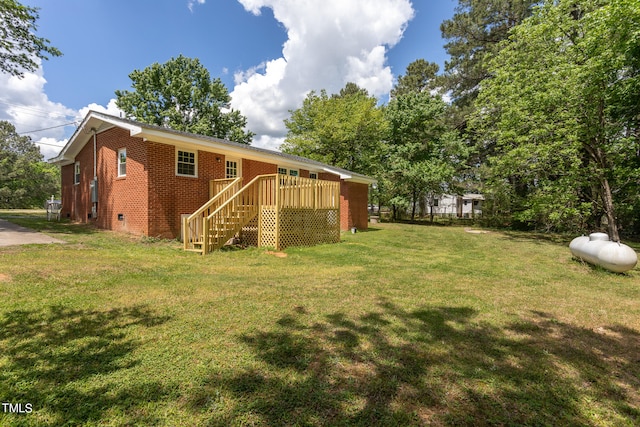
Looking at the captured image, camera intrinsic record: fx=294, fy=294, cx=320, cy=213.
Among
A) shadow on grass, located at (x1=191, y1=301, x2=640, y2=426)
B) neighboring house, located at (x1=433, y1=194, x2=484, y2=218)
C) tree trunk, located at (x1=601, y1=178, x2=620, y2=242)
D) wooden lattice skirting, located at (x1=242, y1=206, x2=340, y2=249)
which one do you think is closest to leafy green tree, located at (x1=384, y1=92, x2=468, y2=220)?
tree trunk, located at (x1=601, y1=178, x2=620, y2=242)

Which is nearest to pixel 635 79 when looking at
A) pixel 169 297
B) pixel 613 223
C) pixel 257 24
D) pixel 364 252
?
pixel 613 223

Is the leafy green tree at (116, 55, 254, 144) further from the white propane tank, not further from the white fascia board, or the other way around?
the white propane tank

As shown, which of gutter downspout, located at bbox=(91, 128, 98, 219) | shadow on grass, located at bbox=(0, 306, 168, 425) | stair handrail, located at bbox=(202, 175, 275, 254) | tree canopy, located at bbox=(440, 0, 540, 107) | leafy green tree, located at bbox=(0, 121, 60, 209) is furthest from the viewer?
leafy green tree, located at bbox=(0, 121, 60, 209)

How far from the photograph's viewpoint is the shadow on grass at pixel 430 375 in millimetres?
2010

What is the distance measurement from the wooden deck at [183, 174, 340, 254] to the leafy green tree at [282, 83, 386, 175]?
1402cm

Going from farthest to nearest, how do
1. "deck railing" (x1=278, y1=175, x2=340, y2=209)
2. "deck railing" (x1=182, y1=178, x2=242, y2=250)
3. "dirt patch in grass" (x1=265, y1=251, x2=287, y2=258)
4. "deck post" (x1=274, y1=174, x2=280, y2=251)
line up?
"deck railing" (x1=278, y1=175, x2=340, y2=209) < "deck post" (x1=274, y1=174, x2=280, y2=251) < "deck railing" (x1=182, y1=178, x2=242, y2=250) < "dirt patch in grass" (x1=265, y1=251, x2=287, y2=258)

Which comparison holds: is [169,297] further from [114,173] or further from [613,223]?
[613,223]

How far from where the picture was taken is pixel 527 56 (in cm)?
1412

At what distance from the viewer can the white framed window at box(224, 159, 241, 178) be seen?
11602mm

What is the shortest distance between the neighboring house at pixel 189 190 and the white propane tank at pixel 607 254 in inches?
281

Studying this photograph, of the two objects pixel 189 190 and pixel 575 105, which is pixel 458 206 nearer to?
pixel 575 105

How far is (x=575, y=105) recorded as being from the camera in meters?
11.3

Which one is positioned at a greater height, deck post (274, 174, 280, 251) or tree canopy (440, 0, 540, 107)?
tree canopy (440, 0, 540, 107)

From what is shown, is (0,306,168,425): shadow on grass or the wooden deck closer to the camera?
(0,306,168,425): shadow on grass
